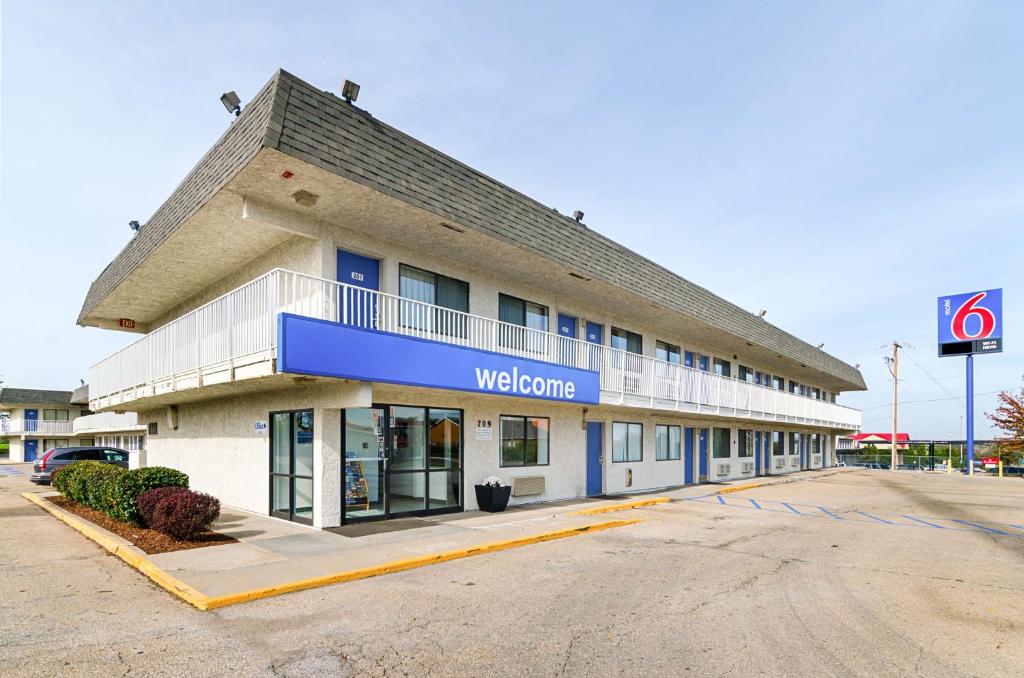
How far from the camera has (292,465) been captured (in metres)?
13.1

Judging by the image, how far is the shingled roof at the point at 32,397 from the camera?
50875 mm

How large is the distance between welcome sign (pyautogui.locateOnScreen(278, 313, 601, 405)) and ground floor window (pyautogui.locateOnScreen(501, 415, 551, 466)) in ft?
5.00

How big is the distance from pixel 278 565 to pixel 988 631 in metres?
8.58

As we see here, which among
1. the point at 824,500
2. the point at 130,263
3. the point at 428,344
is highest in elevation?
the point at 130,263

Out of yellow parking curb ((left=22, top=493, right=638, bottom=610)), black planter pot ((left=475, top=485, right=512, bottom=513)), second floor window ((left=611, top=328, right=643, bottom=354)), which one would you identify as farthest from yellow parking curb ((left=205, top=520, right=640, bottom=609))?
second floor window ((left=611, top=328, right=643, bottom=354))

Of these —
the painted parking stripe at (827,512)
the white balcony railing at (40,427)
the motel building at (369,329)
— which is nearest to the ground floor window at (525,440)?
the motel building at (369,329)

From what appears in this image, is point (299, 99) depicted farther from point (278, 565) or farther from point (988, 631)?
point (988, 631)

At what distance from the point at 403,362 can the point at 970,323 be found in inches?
1719

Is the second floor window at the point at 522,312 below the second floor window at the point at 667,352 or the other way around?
the other way around

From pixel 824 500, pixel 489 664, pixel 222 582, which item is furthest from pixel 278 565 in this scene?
pixel 824 500

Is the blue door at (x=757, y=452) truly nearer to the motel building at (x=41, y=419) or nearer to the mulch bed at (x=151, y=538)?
the mulch bed at (x=151, y=538)

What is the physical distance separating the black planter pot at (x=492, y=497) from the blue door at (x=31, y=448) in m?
56.5

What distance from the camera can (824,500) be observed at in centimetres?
1997

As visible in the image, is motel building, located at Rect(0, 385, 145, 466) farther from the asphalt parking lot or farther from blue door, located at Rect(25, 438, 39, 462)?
the asphalt parking lot
